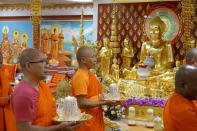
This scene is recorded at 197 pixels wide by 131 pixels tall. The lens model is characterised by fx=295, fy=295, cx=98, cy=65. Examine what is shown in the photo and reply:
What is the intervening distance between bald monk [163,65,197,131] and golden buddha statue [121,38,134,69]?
639 cm

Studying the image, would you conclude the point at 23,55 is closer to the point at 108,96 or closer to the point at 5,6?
the point at 108,96

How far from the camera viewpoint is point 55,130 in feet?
6.47

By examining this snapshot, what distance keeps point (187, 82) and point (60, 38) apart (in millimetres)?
8889

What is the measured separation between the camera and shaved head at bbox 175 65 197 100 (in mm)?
1863

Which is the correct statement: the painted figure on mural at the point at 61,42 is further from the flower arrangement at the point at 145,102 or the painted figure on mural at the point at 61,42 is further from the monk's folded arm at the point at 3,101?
the monk's folded arm at the point at 3,101

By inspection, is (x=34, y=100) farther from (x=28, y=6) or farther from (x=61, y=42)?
(x=28, y=6)

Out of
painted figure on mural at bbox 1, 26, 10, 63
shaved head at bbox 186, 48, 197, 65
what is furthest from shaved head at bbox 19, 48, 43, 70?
painted figure on mural at bbox 1, 26, 10, 63

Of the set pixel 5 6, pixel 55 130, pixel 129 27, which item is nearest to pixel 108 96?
pixel 55 130

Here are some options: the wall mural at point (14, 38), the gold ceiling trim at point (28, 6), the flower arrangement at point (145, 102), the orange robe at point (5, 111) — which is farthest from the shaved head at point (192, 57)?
the wall mural at point (14, 38)

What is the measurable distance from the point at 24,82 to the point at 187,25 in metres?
4.93

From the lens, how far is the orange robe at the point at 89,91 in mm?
2646

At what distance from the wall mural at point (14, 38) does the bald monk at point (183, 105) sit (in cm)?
981

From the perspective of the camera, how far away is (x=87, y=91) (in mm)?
2756

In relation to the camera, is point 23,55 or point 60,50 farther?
point 60,50
